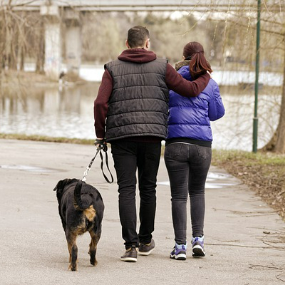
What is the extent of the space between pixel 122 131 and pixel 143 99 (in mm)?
313

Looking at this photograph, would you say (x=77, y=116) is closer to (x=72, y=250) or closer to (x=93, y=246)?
(x=93, y=246)

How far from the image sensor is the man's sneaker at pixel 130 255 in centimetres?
628

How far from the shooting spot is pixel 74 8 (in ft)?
70.7

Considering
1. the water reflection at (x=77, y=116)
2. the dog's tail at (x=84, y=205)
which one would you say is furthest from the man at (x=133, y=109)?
the water reflection at (x=77, y=116)

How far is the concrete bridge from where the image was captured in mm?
13317

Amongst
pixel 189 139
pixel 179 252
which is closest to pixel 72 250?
pixel 179 252

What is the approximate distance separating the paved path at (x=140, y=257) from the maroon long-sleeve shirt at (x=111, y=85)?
1.16m

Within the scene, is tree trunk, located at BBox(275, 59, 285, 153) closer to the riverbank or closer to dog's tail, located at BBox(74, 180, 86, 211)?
the riverbank

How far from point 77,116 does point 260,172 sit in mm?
23822

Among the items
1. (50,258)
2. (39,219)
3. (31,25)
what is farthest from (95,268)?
(31,25)

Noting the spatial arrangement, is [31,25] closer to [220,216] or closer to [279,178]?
[279,178]

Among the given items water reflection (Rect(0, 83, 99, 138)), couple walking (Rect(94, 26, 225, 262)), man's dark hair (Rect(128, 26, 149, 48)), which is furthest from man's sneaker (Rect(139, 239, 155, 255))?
water reflection (Rect(0, 83, 99, 138))

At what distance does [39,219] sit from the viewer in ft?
26.8

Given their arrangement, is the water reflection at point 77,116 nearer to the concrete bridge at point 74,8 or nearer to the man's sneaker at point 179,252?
the concrete bridge at point 74,8
